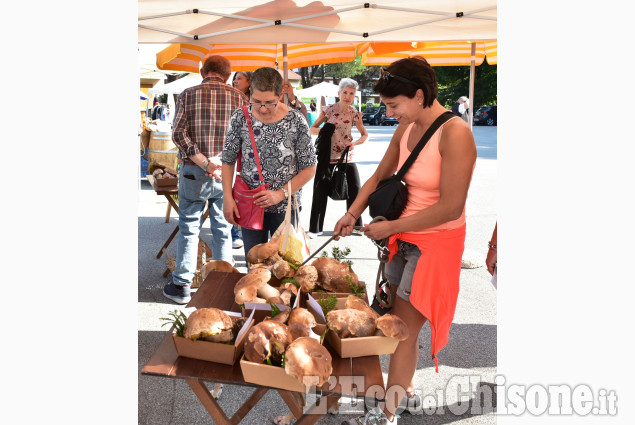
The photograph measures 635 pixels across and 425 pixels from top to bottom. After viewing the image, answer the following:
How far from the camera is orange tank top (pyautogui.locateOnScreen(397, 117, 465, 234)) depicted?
222 centimetres

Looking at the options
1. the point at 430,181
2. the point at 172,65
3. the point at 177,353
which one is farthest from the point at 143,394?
the point at 172,65

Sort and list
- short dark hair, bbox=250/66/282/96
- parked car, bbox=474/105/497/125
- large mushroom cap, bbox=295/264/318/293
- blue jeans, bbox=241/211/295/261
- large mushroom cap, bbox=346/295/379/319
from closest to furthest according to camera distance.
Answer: large mushroom cap, bbox=346/295/379/319 < large mushroom cap, bbox=295/264/318/293 < short dark hair, bbox=250/66/282/96 < blue jeans, bbox=241/211/295/261 < parked car, bbox=474/105/497/125

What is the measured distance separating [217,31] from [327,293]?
3.31m

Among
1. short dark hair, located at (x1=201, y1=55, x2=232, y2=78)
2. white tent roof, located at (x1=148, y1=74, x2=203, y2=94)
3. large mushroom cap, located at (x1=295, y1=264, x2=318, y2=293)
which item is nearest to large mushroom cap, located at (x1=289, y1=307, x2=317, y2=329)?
large mushroom cap, located at (x1=295, y1=264, x2=318, y2=293)

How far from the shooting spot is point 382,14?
4.80 meters

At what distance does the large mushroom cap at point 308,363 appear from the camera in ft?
4.90

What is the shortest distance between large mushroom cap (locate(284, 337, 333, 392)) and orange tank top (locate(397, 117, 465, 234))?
2.97 ft

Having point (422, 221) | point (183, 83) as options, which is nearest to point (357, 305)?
point (422, 221)

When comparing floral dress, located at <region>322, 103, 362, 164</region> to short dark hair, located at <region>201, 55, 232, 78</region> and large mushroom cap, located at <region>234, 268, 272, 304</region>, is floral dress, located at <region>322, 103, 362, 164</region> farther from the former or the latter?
large mushroom cap, located at <region>234, 268, 272, 304</region>

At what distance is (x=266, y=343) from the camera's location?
5.22 ft

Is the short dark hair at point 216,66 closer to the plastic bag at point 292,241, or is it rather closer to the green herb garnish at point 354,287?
the plastic bag at point 292,241

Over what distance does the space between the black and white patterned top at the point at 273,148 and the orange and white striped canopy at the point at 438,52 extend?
13.0ft

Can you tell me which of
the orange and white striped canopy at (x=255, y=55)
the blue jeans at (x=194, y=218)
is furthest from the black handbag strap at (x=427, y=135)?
the orange and white striped canopy at (x=255, y=55)

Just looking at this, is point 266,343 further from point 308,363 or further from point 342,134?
point 342,134
